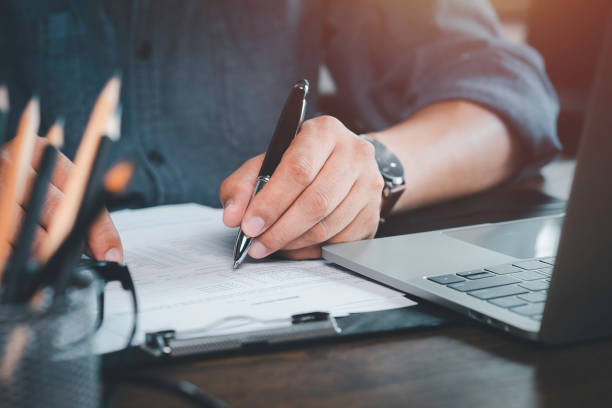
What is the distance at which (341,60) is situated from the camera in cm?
116

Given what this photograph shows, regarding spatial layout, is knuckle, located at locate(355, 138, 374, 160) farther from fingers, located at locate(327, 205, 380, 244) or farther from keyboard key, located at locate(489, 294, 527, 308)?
keyboard key, located at locate(489, 294, 527, 308)

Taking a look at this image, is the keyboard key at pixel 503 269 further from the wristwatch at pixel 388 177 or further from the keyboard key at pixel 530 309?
the wristwatch at pixel 388 177

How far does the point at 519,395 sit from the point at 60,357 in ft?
0.70

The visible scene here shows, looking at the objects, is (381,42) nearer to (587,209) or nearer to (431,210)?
(431,210)

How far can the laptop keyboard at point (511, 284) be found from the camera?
1.23 ft

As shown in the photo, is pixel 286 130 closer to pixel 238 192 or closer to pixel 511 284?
pixel 238 192

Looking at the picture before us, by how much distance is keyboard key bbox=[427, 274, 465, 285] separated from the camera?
1.37 feet

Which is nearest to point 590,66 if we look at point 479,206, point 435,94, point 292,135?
point 435,94

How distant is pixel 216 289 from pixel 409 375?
17cm

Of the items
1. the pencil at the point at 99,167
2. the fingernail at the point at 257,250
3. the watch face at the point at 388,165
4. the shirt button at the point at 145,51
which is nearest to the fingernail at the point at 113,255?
the fingernail at the point at 257,250

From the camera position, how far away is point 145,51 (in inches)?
36.5

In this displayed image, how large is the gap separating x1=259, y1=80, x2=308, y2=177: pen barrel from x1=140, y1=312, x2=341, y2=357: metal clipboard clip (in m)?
0.20

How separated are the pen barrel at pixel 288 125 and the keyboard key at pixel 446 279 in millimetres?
181

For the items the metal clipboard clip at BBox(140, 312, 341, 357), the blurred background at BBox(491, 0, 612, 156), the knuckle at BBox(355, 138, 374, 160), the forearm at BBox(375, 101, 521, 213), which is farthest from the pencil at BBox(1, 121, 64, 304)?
the blurred background at BBox(491, 0, 612, 156)
